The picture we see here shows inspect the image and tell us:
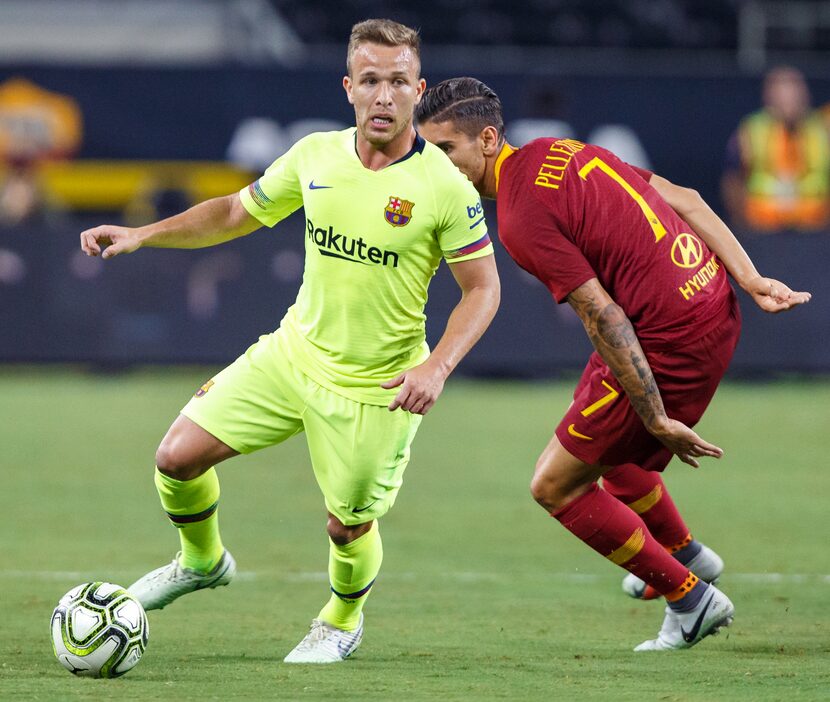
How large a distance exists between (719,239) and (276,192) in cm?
169

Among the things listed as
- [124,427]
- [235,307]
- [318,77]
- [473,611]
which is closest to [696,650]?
[473,611]

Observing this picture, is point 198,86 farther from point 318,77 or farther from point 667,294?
point 667,294

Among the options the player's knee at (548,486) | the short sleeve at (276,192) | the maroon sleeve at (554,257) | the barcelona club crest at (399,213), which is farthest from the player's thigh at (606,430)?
the short sleeve at (276,192)

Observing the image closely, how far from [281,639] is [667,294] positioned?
77.5 inches

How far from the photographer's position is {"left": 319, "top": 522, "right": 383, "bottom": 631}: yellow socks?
5875 millimetres

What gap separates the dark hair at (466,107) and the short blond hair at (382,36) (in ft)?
0.70

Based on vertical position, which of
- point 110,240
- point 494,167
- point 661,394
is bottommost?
point 661,394

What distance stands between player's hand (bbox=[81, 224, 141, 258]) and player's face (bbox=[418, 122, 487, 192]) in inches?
45.4

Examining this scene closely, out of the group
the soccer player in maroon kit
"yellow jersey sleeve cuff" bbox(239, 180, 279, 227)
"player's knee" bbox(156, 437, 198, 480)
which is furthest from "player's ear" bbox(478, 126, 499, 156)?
"player's knee" bbox(156, 437, 198, 480)

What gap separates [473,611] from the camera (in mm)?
6672

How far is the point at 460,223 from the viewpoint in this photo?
18.6ft

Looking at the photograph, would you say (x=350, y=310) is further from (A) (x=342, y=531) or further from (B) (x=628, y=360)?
(B) (x=628, y=360)

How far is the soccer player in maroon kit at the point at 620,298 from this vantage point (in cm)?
564

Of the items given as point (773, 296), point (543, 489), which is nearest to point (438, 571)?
point (543, 489)
